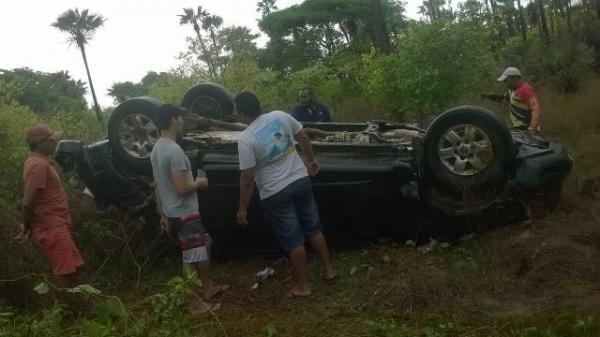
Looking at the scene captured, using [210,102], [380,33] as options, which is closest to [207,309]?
[210,102]

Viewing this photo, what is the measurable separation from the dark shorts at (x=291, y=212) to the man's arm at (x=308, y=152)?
0.30 metres

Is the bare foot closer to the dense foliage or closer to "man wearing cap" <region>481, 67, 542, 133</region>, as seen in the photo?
"man wearing cap" <region>481, 67, 542, 133</region>

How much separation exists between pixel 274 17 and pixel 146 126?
33.3 meters

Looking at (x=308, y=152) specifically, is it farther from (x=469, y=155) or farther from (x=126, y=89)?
(x=126, y=89)

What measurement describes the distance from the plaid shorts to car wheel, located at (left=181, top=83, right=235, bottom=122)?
2.17 meters

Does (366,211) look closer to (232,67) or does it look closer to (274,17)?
(232,67)

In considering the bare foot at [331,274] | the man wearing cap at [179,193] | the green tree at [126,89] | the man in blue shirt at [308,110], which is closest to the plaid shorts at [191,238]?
the man wearing cap at [179,193]

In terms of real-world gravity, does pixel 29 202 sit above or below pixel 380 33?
below

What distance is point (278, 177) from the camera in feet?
14.4

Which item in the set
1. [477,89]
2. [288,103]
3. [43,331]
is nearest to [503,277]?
[43,331]

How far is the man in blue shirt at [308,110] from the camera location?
707 cm

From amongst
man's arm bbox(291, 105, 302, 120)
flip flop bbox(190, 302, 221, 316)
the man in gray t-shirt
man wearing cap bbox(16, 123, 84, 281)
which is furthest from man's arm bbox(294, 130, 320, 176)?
man's arm bbox(291, 105, 302, 120)

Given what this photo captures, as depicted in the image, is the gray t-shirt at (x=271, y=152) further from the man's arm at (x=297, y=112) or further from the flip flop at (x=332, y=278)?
the man's arm at (x=297, y=112)

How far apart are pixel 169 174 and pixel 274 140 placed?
2.62ft
